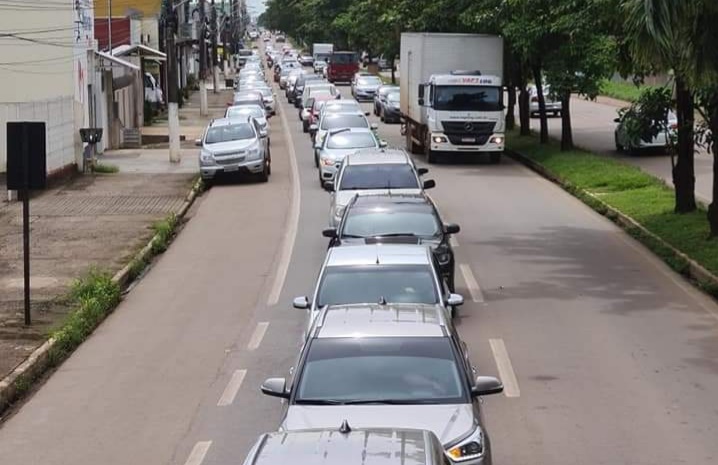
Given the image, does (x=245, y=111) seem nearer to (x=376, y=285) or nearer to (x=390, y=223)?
(x=390, y=223)

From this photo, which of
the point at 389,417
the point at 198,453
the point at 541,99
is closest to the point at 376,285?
the point at 198,453

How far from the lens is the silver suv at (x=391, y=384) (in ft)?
29.7

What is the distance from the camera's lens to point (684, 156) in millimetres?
24406

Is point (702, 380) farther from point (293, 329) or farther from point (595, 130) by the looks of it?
point (595, 130)

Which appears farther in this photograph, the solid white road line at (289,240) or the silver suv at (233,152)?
the silver suv at (233,152)

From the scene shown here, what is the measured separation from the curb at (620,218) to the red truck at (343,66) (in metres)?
54.8

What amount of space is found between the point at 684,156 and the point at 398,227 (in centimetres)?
912

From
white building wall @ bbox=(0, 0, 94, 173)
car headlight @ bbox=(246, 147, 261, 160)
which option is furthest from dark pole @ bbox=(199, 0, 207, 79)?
car headlight @ bbox=(246, 147, 261, 160)

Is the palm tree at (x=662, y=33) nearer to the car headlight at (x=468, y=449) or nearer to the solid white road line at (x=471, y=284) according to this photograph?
the solid white road line at (x=471, y=284)

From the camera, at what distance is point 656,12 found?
1490cm

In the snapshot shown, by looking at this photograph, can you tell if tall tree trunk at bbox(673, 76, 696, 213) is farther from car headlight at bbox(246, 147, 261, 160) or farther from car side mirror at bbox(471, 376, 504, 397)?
car side mirror at bbox(471, 376, 504, 397)

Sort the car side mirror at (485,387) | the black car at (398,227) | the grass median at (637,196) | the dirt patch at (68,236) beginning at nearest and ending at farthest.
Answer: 1. the car side mirror at (485,387)
2. the dirt patch at (68,236)
3. the black car at (398,227)
4. the grass median at (637,196)

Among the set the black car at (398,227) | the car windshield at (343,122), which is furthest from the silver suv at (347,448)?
the car windshield at (343,122)

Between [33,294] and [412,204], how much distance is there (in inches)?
228
